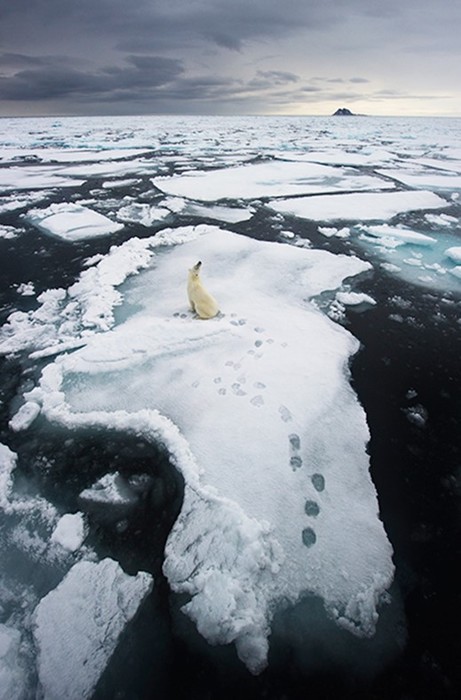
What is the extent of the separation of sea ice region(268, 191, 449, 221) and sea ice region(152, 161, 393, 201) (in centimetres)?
126

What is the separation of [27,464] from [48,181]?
14187 mm

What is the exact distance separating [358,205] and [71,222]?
7.63m

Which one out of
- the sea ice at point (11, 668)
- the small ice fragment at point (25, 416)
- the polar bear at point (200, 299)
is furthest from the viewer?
the polar bear at point (200, 299)

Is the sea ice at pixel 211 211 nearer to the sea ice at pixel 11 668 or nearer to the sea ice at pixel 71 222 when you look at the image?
the sea ice at pixel 71 222

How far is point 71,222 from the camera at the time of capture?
8.79 m

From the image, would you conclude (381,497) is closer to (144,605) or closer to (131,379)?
(144,605)

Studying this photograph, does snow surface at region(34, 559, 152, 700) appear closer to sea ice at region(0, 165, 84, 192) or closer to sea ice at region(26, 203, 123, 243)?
sea ice at region(26, 203, 123, 243)

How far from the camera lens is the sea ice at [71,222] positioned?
26.7 ft

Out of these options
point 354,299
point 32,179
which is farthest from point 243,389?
point 32,179

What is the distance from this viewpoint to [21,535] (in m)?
2.38

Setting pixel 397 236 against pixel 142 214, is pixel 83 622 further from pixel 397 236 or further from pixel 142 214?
pixel 142 214

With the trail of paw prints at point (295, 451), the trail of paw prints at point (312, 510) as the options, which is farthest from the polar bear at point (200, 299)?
the trail of paw prints at point (312, 510)

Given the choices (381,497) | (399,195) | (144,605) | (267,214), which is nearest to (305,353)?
(381,497)

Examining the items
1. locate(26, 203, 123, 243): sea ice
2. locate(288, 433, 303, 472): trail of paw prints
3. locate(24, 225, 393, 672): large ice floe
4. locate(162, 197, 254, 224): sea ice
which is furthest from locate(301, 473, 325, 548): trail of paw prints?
locate(162, 197, 254, 224): sea ice
